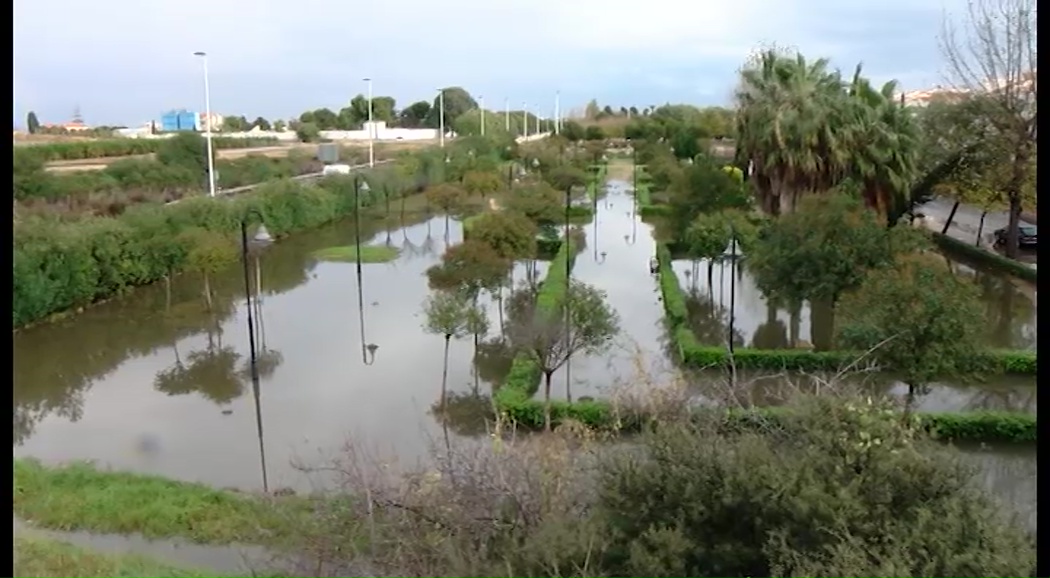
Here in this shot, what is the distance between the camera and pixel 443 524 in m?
3.74

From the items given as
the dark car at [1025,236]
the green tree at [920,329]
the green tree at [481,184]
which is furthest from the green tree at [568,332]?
the green tree at [481,184]

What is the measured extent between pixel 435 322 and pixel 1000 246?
1096 cm

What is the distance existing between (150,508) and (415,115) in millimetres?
40666

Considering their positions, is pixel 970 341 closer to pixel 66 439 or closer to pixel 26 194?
pixel 66 439

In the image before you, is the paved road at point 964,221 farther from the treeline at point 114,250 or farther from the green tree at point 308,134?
the green tree at point 308,134

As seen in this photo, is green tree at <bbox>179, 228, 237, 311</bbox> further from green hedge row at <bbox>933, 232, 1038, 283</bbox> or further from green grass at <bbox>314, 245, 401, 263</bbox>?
green hedge row at <bbox>933, 232, 1038, 283</bbox>

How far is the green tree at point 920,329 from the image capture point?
20.7 ft

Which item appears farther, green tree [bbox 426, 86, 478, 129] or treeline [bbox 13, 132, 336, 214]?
green tree [bbox 426, 86, 478, 129]

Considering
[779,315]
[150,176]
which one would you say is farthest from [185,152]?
[779,315]

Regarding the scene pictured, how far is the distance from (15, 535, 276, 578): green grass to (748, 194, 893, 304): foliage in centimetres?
574

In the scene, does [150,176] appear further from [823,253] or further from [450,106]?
[450,106]

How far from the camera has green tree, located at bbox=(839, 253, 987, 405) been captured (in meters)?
6.31

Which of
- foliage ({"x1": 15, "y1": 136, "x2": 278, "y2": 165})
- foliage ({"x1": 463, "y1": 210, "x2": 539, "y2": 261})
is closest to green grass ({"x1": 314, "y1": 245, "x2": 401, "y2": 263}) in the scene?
foliage ({"x1": 463, "y1": 210, "x2": 539, "y2": 261})

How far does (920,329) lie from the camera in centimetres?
629
